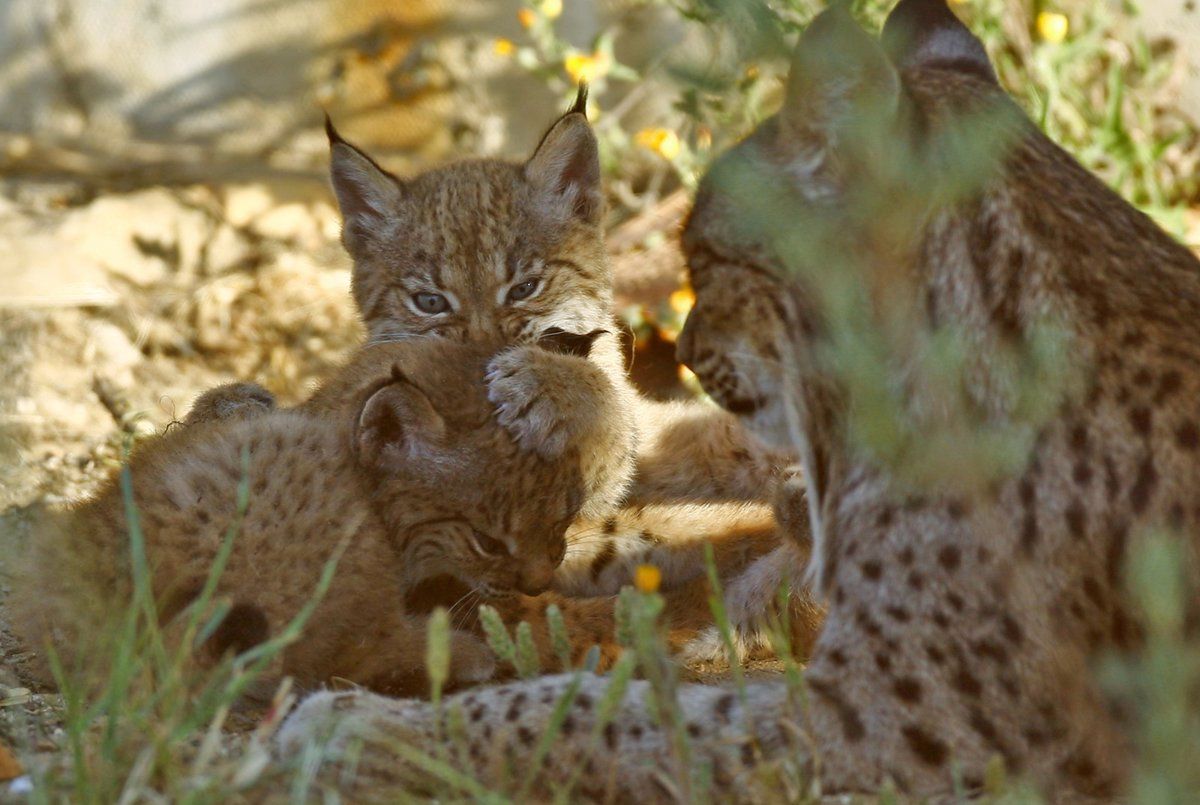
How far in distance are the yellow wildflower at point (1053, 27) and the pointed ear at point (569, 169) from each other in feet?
6.61

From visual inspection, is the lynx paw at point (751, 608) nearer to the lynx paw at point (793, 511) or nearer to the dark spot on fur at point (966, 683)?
the lynx paw at point (793, 511)

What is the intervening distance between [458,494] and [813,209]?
1.63m

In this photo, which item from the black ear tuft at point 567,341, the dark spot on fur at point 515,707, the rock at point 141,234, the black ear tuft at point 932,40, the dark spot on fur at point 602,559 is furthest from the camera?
the rock at point 141,234

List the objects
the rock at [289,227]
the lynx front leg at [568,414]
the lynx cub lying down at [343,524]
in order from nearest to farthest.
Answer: the lynx cub lying down at [343,524], the lynx front leg at [568,414], the rock at [289,227]

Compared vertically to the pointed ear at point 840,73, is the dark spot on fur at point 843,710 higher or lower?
lower

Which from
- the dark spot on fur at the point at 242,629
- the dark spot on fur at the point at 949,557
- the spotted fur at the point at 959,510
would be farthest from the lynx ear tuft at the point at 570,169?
the dark spot on fur at the point at 949,557

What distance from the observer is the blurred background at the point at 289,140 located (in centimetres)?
669

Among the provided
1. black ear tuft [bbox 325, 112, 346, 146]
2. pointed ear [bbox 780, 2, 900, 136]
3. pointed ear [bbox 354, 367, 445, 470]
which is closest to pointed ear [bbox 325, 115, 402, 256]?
black ear tuft [bbox 325, 112, 346, 146]

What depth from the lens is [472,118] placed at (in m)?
8.91

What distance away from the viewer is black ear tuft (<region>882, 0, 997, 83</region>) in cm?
366

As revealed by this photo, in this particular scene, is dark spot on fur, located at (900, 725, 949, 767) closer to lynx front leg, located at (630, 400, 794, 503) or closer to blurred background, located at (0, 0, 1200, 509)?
lynx front leg, located at (630, 400, 794, 503)

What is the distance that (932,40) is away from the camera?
3.75m

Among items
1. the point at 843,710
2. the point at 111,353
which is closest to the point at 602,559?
the point at 843,710

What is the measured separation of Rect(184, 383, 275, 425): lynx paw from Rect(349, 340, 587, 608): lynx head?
713 millimetres
